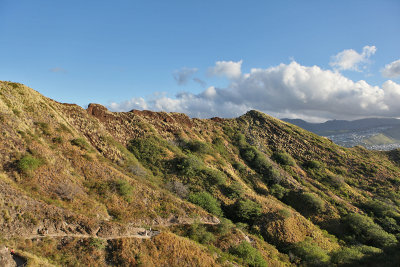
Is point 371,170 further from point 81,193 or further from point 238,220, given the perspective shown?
point 81,193

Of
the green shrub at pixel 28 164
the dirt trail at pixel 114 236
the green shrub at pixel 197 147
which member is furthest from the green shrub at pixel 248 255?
the green shrub at pixel 197 147

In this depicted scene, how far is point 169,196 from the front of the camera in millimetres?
27000

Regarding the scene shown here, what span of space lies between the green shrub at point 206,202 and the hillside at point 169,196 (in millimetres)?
172

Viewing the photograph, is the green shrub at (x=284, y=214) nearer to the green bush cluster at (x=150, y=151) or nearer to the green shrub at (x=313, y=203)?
the green shrub at (x=313, y=203)

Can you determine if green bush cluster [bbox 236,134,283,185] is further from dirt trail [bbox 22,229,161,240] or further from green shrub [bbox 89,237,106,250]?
green shrub [bbox 89,237,106,250]

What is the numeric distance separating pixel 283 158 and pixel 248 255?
1420 inches

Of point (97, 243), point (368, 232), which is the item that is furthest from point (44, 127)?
point (368, 232)

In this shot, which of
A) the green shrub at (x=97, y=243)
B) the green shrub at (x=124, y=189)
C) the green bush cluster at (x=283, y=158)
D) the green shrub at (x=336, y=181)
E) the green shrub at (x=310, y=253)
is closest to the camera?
the green shrub at (x=97, y=243)

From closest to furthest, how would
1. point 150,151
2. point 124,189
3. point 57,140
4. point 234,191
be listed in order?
point 124,189 < point 57,140 < point 234,191 < point 150,151

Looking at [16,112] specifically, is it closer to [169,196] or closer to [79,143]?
[79,143]

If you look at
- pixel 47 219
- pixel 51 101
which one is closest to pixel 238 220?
pixel 47 219

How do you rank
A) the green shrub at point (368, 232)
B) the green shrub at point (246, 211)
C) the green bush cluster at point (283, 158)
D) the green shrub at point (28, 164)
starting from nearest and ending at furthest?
the green shrub at point (28, 164), the green shrub at point (368, 232), the green shrub at point (246, 211), the green bush cluster at point (283, 158)

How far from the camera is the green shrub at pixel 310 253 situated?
22562 millimetres

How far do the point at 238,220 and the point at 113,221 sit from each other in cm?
1863
